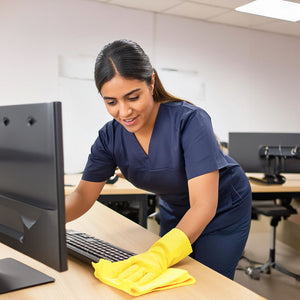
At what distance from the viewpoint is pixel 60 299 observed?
830 mm

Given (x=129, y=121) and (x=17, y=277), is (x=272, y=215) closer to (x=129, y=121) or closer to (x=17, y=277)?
(x=129, y=121)

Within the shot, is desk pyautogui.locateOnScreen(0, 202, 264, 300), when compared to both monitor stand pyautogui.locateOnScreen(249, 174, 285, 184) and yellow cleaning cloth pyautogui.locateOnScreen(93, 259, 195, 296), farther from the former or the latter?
monitor stand pyautogui.locateOnScreen(249, 174, 285, 184)

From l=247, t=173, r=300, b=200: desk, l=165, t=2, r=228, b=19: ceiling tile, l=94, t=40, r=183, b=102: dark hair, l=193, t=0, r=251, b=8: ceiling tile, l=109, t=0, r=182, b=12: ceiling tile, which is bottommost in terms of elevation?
l=247, t=173, r=300, b=200: desk

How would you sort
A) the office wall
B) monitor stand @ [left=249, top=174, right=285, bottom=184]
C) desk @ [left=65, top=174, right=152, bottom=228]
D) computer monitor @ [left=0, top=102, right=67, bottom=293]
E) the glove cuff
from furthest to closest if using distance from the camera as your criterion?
the office wall < monitor stand @ [left=249, top=174, right=285, bottom=184] < desk @ [left=65, top=174, right=152, bottom=228] < the glove cuff < computer monitor @ [left=0, top=102, right=67, bottom=293]

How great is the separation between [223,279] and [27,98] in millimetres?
3350

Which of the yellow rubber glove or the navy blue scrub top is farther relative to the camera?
the navy blue scrub top

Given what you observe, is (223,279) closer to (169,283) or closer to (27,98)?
(169,283)

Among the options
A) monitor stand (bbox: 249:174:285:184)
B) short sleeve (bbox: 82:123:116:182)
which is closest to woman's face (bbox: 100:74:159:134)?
short sleeve (bbox: 82:123:116:182)

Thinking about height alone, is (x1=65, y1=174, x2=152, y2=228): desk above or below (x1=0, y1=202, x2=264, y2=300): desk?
below

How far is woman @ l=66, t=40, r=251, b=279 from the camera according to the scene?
109cm

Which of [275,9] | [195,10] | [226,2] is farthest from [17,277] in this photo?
[275,9]

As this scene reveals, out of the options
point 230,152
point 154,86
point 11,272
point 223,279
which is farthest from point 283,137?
point 11,272

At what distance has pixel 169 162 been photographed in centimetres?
125

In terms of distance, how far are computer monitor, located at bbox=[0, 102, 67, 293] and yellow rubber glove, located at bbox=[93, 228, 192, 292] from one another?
0.21 m
